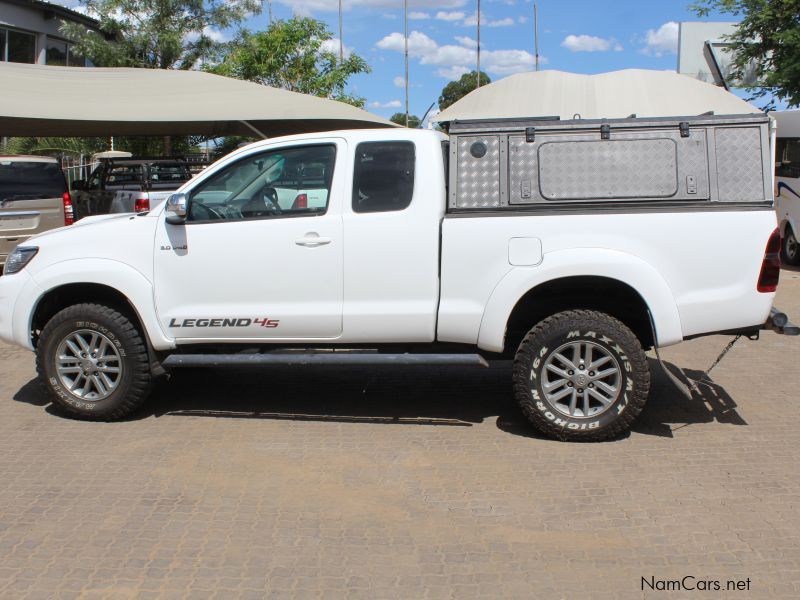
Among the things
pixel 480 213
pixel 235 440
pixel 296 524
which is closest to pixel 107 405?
pixel 235 440

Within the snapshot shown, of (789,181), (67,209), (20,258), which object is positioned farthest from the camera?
(789,181)

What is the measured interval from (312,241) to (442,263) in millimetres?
894

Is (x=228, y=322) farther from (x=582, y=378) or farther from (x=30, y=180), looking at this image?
(x=30, y=180)

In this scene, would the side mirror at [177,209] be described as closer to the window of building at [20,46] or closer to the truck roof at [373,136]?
the truck roof at [373,136]

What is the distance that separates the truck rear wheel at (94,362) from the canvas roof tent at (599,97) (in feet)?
29.1

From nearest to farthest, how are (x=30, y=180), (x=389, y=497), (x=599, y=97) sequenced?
(x=389, y=497) < (x=30, y=180) < (x=599, y=97)

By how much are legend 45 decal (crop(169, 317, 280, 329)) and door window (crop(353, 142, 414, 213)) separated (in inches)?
38.5

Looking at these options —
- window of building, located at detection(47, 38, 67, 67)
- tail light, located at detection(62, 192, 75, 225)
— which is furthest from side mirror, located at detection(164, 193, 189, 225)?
window of building, located at detection(47, 38, 67, 67)

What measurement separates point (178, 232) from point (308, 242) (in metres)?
0.95

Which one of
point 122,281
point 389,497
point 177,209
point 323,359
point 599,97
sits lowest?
point 389,497

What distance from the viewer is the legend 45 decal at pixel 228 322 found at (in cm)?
571

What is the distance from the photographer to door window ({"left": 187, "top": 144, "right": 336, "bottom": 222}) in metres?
5.76

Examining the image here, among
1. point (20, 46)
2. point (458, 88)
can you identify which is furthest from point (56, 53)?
point (458, 88)

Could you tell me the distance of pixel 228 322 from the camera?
577 cm
